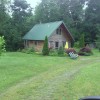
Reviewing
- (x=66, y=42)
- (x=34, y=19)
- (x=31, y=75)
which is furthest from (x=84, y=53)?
(x=34, y=19)

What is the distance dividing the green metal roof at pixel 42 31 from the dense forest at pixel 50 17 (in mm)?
2368

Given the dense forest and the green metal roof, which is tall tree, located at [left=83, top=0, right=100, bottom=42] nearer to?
the dense forest

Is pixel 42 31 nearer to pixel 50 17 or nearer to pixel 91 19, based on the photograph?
pixel 50 17

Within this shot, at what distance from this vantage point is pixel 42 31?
48156 millimetres

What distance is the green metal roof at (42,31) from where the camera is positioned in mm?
46062

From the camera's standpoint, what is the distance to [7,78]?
1798 centimetres

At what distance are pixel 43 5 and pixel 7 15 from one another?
44.7 feet

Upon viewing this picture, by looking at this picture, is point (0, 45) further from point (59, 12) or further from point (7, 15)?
point (59, 12)

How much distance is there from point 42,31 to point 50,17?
1391cm

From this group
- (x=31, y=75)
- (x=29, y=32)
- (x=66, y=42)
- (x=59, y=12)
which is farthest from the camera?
(x=59, y=12)

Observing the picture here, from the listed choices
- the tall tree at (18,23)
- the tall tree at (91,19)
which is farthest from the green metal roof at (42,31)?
the tall tree at (91,19)

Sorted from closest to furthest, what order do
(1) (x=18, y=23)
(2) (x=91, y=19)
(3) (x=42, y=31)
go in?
(3) (x=42, y=31) < (1) (x=18, y=23) < (2) (x=91, y=19)

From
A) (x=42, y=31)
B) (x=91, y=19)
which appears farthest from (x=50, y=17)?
(x=42, y=31)

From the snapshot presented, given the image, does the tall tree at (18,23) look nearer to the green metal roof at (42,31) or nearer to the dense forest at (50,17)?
the dense forest at (50,17)
